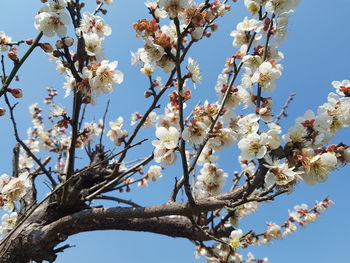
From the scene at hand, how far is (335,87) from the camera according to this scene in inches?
79.2

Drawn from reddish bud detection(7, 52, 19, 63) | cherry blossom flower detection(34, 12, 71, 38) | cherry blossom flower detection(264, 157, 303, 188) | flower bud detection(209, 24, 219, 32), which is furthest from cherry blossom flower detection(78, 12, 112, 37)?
cherry blossom flower detection(264, 157, 303, 188)

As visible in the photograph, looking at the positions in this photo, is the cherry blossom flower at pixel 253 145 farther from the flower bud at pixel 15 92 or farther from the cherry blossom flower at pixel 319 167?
the flower bud at pixel 15 92

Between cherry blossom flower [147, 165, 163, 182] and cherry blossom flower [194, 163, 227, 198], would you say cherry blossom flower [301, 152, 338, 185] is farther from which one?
cherry blossom flower [147, 165, 163, 182]

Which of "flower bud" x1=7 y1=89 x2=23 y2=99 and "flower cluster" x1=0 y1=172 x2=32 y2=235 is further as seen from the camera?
"flower cluster" x1=0 y1=172 x2=32 y2=235

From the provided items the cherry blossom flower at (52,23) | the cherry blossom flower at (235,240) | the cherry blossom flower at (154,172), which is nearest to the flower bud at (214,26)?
the cherry blossom flower at (52,23)

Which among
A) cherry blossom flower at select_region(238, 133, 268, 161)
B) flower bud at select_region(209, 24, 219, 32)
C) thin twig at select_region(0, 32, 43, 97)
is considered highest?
flower bud at select_region(209, 24, 219, 32)

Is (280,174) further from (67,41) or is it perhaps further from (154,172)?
(154,172)

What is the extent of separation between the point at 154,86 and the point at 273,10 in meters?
1.25

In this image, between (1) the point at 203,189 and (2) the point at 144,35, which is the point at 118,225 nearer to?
(1) the point at 203,189

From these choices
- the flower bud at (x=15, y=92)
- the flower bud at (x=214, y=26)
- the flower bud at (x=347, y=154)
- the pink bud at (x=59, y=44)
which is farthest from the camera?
the flower bud at (x=214, y=26)

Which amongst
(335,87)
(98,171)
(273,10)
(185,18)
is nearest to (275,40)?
(273,10)

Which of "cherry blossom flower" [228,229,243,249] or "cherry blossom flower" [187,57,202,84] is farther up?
"cherry blossom flower" [187,57,202,84]

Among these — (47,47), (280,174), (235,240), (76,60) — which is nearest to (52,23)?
(47,47)

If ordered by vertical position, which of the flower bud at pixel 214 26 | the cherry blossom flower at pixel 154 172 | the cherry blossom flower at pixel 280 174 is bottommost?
the cherry blossom flower at pixel 280 174
